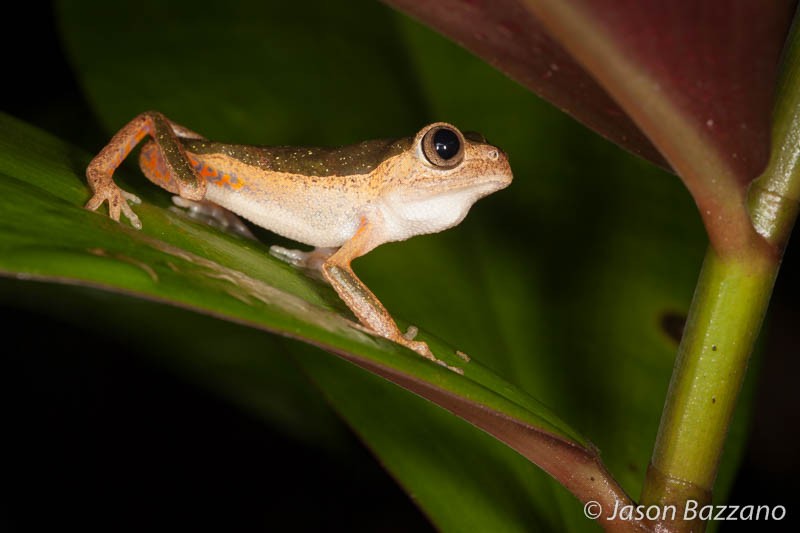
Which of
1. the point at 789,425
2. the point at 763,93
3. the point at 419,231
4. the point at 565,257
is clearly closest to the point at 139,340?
the point at 419,231

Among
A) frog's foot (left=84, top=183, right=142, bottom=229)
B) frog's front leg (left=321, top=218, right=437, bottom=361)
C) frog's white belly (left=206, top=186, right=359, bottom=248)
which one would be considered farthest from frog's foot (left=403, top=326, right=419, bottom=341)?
frog's white belly (left=206, top=186, right=359, bottom=248)

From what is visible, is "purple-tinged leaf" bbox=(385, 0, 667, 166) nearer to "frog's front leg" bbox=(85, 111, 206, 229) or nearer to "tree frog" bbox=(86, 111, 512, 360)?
"frog's front leg" bbox=(85, 111, 206, 229)

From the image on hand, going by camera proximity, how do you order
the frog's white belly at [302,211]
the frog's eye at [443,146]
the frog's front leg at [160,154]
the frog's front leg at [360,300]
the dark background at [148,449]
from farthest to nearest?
the dark background at [148,449], the frog's white belly at [302,211], the frog's eye at [443,146], the frog's front leg at [360,300], the frog's front leg at [160,154]

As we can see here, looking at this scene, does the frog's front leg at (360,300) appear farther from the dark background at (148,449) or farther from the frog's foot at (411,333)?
the dark background at (148,449)

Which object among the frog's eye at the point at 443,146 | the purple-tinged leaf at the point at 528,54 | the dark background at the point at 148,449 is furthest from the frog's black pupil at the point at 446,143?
the dark background at the point at 148,449

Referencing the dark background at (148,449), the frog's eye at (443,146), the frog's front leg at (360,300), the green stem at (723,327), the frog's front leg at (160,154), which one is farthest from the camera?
the dark background at (148,449)

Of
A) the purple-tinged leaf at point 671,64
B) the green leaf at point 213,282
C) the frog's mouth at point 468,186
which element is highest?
the frog's mouth at point 468,186

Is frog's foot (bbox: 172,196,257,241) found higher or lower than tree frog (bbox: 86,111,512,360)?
lower
